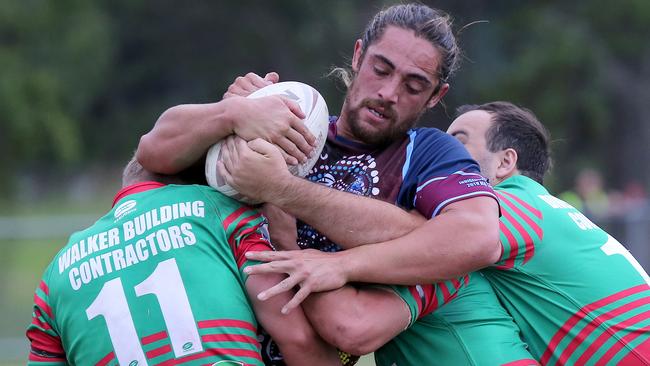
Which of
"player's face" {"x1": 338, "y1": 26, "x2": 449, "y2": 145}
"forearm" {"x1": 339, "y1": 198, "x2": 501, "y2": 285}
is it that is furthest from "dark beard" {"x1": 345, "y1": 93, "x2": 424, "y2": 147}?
"forearm" {"x1": 339, "y1": 198, "x2": 501, "y2": 285}

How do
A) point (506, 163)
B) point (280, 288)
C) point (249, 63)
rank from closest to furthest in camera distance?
1. point (280, 288)
2. point (506, 163)
3. point (249, 63)

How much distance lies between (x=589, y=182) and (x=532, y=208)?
12.0 meters

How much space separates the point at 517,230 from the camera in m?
4.54

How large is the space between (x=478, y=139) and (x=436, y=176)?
119 centimetres

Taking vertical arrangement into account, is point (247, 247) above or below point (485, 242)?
above

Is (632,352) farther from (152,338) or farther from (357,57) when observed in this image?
(152,338)

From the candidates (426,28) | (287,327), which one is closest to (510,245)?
(426,28)

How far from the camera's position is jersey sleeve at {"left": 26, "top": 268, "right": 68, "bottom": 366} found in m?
3.98

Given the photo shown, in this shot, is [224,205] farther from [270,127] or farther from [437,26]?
[437,26]

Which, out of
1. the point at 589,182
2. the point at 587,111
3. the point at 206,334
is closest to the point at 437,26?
the point at 206,334

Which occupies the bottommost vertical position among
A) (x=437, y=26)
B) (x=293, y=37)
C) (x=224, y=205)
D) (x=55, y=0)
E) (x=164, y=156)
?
(x=224, y=205)

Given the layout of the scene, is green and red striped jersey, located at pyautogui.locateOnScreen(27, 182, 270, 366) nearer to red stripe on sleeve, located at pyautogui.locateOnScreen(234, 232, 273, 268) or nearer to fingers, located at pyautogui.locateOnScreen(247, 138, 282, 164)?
red stripe on sleeve, located at pyautogui.locateOnScreen(234, 232, 273, 268)

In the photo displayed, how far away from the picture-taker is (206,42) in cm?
3108

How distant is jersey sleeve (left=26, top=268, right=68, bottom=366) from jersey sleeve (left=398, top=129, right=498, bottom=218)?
52.7 inches
